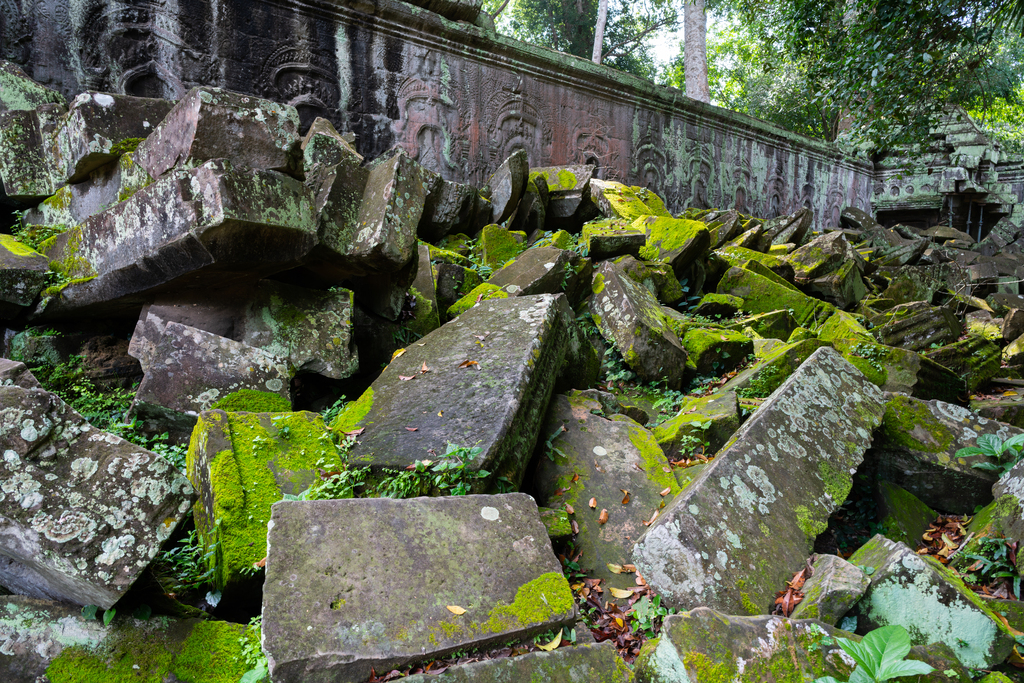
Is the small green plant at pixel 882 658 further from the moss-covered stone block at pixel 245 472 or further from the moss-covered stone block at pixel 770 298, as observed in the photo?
the moss-covered stone block at pixel 770 298

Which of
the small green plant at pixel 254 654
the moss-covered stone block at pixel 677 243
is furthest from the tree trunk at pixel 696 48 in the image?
the small green plant at pixel 254 654

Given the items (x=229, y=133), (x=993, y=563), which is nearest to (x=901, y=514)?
(x=993, y=563)

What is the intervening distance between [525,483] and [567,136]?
8.07 meters

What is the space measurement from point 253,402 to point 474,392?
44.7 inches

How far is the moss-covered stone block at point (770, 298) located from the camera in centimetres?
573

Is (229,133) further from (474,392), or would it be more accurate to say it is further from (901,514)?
(901,514)

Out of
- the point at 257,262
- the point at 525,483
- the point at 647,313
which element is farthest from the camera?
the point at 647,313

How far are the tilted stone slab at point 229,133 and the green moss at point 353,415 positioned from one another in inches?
52.7

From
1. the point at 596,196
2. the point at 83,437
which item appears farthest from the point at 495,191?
the point at 83,437

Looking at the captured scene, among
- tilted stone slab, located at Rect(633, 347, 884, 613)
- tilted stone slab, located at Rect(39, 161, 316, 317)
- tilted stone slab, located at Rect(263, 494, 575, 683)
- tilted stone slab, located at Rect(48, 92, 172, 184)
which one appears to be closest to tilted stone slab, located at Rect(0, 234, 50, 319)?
tilted stone slab, located at Rect(39, 161, 316, 317)

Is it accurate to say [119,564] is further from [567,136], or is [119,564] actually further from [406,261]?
[567,136]

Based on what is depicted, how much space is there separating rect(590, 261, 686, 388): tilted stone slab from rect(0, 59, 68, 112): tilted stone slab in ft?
14.0

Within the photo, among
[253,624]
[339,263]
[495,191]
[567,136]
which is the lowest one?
[253,624]

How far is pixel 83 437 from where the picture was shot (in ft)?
6.55
